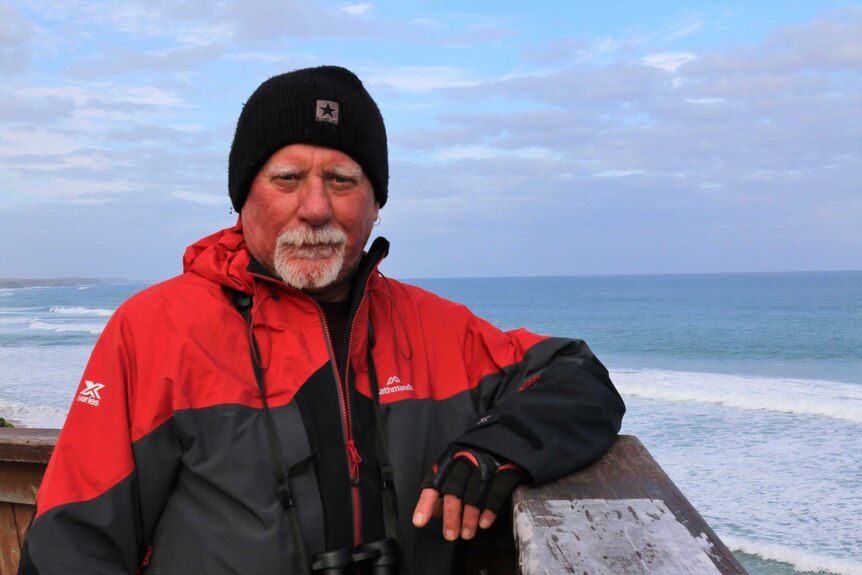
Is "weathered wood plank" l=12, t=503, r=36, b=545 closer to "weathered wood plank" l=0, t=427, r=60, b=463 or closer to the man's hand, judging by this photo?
"weathered wood plank" l=0, t=427, r=60, b=463

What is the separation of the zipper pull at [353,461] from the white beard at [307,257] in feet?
1.41

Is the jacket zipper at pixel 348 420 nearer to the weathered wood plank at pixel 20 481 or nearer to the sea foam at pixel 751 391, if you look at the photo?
the weathered wood plank at pixel 20 481

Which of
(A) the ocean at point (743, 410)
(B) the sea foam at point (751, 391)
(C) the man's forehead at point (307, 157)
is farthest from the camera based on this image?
→ (B) the sea foam at point (751, 391)

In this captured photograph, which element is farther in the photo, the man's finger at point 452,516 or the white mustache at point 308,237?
the white mustache at point 308,237

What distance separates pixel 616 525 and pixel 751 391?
21.3m

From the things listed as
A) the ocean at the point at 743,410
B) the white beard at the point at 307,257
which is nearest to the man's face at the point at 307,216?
the white beard at the point at 307,257

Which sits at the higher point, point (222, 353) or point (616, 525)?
point (222, 353)

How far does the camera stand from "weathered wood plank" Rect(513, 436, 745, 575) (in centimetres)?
111

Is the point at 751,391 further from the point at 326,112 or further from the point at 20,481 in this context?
the point at 326,112

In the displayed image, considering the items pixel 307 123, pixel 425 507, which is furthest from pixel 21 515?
pixel 425 507

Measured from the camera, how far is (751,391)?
20688 millimetres

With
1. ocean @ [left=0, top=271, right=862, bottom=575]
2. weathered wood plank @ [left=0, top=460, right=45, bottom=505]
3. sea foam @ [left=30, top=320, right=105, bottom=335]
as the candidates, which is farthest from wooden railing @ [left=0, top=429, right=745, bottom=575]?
sea foam @ [left=30, top=320, right=105, bottom=335]

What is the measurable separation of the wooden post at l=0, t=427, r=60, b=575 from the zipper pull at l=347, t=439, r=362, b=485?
118 cm

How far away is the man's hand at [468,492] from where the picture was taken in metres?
1.49
